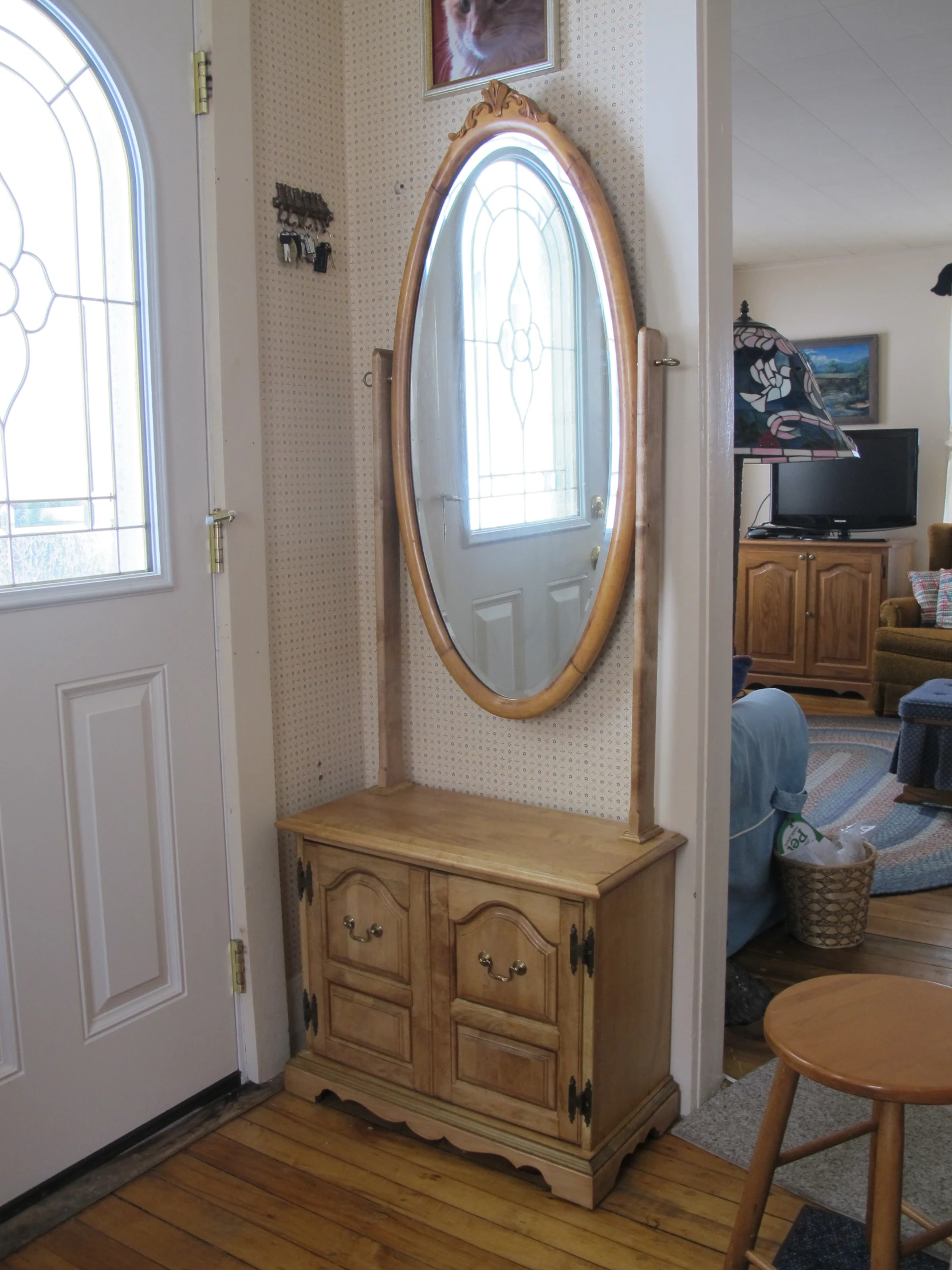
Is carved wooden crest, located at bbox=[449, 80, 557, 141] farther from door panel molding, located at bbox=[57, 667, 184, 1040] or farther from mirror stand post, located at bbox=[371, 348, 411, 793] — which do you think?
door panel molding, located at bbox=[57, 667, 184, 1040]

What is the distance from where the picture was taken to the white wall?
6.54 meters

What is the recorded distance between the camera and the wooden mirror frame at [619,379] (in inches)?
79.7

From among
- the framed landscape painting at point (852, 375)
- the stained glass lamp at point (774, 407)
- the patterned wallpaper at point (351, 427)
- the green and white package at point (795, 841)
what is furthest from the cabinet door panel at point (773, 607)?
the patterned wallpaper at point (351, 427)

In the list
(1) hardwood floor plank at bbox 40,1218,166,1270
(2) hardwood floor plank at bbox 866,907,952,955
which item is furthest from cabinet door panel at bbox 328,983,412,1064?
(2) hardwood floor plank at bbox 866,907,952,955

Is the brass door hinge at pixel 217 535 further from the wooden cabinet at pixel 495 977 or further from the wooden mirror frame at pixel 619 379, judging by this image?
the wooden cabinet at pixel 495 977

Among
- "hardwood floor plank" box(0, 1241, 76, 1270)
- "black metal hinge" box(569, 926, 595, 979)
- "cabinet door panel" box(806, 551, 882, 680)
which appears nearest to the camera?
"hardwood floor plank" box(0, 1241, 76, 1270)

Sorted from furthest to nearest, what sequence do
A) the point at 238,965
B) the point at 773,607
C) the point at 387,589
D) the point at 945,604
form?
the point at 773,607
the point at 945,604
the point at 387,589
the point at 238,965

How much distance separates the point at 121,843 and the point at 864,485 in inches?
217

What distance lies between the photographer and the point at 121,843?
205cm

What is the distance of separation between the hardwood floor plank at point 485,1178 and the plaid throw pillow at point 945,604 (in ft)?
14.0

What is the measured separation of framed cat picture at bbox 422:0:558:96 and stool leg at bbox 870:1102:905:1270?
1.88 m

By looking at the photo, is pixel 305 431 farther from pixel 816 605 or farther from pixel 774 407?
pixel 816 605

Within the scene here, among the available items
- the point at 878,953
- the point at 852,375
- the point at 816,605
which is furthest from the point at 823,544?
the point at 878,953

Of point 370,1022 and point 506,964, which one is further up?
point 506,964
